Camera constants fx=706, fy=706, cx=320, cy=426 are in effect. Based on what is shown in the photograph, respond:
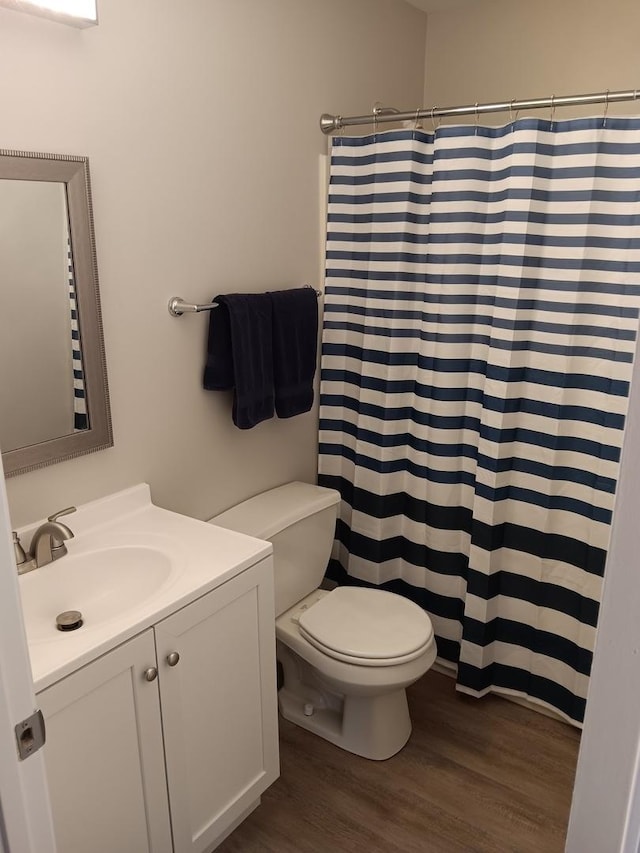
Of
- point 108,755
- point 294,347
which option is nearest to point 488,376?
point 294,347

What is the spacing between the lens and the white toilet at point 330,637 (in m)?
2.10

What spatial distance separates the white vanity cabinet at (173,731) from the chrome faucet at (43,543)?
1.21 ft

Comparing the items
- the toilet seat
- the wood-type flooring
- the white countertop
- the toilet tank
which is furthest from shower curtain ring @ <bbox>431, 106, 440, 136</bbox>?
the wood-type flooring

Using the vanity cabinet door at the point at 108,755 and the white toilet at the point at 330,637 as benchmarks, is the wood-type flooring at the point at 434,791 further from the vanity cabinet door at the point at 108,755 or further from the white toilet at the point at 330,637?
the vanity cabinet door at the point at 108,755

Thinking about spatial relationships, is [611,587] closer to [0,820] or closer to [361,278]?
[0,820]

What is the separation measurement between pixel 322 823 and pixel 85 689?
3.25 ft

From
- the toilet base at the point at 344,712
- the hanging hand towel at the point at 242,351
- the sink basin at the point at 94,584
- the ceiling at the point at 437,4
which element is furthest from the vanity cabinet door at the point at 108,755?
the ceiling at the point at 437,4

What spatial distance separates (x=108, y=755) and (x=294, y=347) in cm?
136

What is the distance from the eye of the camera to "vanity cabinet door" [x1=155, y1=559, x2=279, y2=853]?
163 centimetres

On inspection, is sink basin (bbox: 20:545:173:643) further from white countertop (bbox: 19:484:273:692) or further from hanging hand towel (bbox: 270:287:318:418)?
hanging hand towel (bbox: 270:287:318:418)

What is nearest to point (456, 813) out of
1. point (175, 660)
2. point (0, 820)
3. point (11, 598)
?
point (175, 660)

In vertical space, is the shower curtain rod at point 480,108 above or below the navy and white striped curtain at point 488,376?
above

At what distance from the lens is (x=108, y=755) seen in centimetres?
149

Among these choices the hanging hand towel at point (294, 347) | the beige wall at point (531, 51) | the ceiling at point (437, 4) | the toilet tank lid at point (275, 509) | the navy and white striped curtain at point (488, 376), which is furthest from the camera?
the ceiling at point (437, 4)
